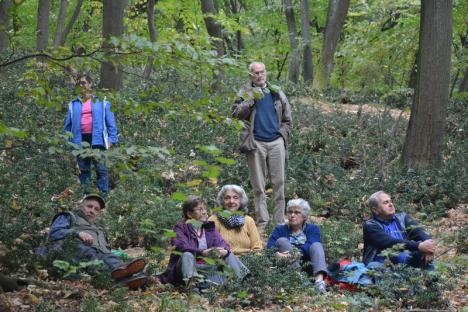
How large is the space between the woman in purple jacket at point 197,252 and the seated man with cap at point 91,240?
0.40 m

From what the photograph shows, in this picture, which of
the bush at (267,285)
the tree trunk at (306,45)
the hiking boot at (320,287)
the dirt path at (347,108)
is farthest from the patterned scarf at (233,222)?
the tree trunk at (306,45)

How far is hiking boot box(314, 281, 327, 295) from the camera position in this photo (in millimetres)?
6541

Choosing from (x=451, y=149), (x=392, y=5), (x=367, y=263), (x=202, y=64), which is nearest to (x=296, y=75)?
(x=392, y=5)

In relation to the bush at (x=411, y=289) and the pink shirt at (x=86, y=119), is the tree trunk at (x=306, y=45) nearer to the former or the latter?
the pink shirt at (x=86, y=119)

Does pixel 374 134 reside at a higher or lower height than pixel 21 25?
lower

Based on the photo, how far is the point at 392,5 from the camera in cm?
1666

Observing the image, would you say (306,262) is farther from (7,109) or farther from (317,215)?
(7,109)

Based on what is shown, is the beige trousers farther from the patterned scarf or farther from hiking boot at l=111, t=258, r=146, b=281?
hiking boot at l=111, t=258, r=146, b=281

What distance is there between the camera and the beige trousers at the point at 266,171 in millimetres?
9266

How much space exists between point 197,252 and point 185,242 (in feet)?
0.51

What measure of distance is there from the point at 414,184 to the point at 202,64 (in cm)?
749

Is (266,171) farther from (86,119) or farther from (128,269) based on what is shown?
(128,269)

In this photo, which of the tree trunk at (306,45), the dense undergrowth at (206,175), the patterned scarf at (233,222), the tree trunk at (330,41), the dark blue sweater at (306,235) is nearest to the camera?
the dense undergrowth at (206,175)

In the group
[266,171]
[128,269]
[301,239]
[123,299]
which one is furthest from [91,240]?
[266,171]
